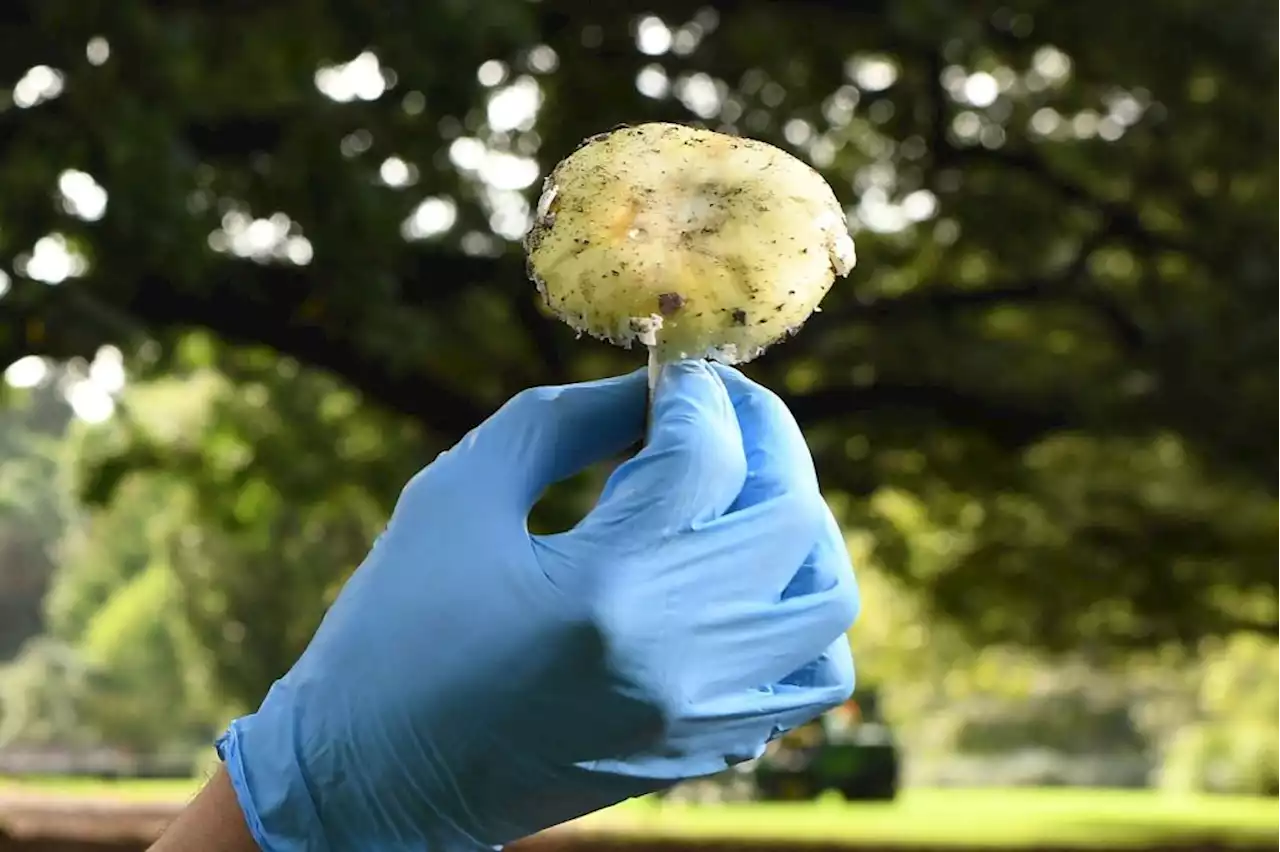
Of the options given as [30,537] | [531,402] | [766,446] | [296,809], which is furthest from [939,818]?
[30,537]

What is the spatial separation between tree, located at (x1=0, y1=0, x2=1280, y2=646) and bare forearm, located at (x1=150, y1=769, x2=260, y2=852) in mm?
5070

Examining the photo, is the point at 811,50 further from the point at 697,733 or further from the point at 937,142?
the point at 697,733

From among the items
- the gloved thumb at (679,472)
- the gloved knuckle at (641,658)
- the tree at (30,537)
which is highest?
the tree at (30,537)

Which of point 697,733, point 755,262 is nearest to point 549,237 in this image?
point 755,262

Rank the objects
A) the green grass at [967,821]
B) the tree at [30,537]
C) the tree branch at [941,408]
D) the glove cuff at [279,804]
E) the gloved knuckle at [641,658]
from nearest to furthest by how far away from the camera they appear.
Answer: the gloved knuckle at [641,658]
the glove cuff at [279,804]
the tree branch at [941,408]
the green grass at [967,821]
the tree at [30,537]

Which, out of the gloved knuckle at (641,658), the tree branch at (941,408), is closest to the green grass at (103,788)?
the tree branch at (941,408)

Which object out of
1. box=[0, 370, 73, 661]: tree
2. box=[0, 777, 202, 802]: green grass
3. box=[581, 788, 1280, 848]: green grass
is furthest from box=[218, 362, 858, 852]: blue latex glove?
box=[0, 370, 73, 661]: tree

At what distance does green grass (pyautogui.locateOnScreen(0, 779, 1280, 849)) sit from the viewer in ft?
53.1

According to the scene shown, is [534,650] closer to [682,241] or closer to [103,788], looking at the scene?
[682,241]

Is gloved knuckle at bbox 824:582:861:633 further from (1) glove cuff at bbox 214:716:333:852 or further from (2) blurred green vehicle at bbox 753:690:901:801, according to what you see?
(2) blurred green vehicle at bbox 753:690:901:801

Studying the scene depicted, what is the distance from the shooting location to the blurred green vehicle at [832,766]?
825 inches

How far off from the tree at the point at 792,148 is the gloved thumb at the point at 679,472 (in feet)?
16.7

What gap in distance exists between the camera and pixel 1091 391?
9773 mm

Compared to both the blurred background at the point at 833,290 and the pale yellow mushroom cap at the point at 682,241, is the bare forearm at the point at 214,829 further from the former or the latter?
the blurred background at the point at 833,290
